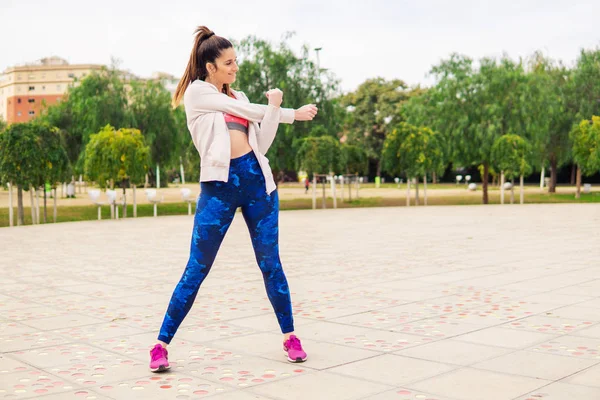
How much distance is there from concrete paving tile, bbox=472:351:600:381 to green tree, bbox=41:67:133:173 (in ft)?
84.1

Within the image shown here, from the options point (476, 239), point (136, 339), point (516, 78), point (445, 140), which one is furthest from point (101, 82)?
point (136, 339)

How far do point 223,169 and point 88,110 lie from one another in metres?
26.6

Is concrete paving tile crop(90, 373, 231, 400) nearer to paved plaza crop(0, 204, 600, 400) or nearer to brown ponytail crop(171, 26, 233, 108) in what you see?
paved plaza crop(0, 204, 600, 400)

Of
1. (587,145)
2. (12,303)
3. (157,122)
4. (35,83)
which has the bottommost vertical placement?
(12,303)

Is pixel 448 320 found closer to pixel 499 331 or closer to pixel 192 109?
pixel 499 331

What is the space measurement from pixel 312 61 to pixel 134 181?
29.8ft

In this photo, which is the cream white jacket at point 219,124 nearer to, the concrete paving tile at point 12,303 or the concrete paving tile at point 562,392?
the concrete paving tile at point 562,392

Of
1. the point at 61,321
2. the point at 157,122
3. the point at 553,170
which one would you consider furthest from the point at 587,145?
the point at 61,321

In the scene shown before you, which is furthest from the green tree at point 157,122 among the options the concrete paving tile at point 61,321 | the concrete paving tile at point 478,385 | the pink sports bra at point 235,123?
the concrete paving tile at point 478,385

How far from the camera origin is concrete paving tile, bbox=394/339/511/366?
14.3ft

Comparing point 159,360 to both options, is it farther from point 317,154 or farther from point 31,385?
point 317,154

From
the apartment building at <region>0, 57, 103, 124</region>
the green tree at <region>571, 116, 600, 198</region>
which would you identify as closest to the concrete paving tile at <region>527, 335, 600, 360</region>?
the green tree at <region>571, 116, 600, 198</region>

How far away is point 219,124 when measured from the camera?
411 cm

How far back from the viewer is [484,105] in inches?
1248
